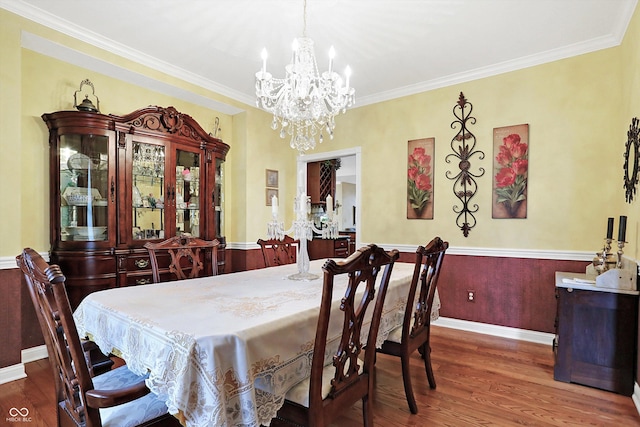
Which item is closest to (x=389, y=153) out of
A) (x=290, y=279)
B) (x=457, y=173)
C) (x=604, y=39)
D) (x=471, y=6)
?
(x=457, y=173)

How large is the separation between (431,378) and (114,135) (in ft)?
10.9

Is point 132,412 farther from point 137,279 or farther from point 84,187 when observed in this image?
point 84,187

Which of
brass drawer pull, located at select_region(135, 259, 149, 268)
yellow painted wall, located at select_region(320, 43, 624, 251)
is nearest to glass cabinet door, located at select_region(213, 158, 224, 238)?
brass drawer pull, located at select_region(135, 259, 149, 268)

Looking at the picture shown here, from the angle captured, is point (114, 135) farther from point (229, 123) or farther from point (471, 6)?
point (471, 6)

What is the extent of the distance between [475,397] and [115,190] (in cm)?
335

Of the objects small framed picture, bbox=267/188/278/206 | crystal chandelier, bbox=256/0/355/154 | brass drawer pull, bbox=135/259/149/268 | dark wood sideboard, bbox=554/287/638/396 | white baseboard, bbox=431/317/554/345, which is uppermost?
crystal chandelier, bbox=256/0/355/154

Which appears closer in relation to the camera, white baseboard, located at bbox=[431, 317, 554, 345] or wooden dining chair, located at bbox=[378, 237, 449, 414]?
wooden dining chair, located at bbox=[378, 237, 449, 414]

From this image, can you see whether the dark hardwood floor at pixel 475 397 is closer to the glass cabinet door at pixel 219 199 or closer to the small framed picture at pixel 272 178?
the glass cabinet door at pixel 219 199

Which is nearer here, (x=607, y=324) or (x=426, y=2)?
(x=607, y=324)

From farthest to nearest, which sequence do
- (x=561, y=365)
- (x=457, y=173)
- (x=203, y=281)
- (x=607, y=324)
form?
(x=457, y=173) → (x=561, y=365) → (x=607, y=324) → (x=203, y=281)

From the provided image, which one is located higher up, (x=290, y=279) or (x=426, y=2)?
(x=426, y=2)

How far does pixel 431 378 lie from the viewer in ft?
7.38

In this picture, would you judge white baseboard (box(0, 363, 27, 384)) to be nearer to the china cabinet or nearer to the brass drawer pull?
the china cabinet

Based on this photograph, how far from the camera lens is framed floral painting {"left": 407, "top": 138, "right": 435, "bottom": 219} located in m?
3.84
